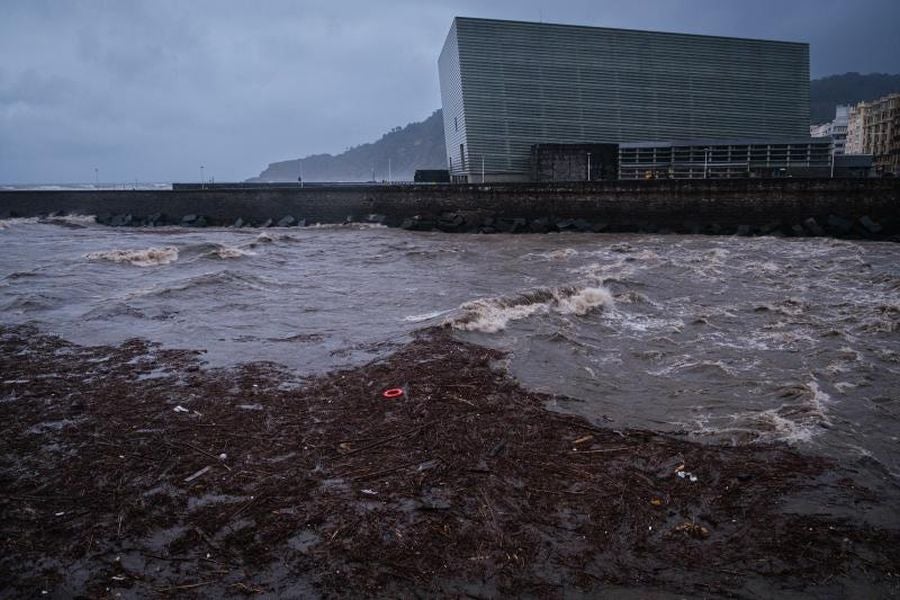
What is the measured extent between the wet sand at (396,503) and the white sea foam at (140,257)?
40.3 feet

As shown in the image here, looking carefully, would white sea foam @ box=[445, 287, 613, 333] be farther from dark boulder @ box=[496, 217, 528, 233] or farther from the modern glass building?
the modern glass building

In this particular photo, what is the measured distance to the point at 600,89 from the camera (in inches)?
1583

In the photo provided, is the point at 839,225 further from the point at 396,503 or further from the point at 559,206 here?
the point at 396,503

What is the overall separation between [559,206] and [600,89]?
17.8m

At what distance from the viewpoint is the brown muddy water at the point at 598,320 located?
5.77 meters

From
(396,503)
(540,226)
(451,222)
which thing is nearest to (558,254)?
(540,226)

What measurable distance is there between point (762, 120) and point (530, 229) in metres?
26.7

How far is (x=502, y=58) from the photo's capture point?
38688mm

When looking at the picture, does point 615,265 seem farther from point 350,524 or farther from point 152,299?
point 350,524

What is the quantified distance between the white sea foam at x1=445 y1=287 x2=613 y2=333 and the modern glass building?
27.8m

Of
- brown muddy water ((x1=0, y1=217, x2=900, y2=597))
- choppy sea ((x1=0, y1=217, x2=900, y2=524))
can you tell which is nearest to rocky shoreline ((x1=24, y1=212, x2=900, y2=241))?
choppy sea ((x1=0, y1=217, x2=900, y2=524))

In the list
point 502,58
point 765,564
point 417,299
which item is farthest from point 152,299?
point 502,58

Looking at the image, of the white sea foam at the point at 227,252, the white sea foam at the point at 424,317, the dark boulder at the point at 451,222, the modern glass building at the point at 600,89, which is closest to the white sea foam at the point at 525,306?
the white sea foam at the point at 424,317

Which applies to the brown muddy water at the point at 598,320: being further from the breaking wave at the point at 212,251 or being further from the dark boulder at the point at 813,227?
the dark boulder at the point at 813,227
